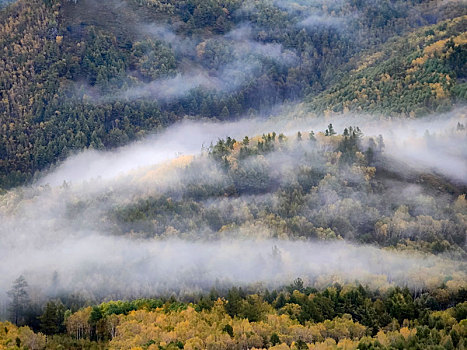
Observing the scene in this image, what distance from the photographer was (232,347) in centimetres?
18662

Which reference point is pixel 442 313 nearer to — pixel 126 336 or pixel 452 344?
pixel 452 344

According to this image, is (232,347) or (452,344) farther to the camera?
(232,347)

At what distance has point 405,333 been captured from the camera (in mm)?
181875

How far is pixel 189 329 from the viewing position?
195m

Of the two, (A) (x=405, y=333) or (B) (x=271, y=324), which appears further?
(B) (x=271, y=324)

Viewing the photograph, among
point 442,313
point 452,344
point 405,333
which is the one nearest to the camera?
point 452,344

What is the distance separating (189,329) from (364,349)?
47.4 m

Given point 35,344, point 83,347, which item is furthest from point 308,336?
point 35,344

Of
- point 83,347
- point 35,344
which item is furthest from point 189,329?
point 35,344

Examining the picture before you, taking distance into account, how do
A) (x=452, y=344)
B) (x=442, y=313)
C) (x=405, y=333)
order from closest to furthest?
(x=452, y=344) < (x=405, y=333) < (x=442, y=313)

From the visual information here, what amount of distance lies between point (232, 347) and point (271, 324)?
593 inches

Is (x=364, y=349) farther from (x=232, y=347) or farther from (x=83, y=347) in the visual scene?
(x=83, y=347)

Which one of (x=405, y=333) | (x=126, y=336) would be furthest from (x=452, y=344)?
(x=126, y=336)

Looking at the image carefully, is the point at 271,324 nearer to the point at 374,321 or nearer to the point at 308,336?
the point at 308,336
